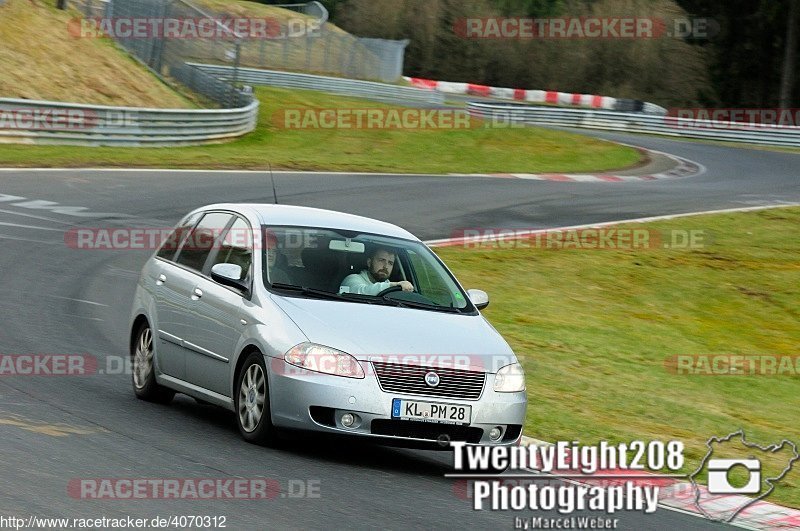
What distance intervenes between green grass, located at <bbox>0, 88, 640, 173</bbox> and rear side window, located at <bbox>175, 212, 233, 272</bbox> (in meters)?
16.8

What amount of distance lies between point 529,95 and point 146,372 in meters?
60.7

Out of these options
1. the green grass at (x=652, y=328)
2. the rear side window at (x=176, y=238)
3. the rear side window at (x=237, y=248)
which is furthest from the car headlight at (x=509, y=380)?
the rear side window at (x=176, y=238)

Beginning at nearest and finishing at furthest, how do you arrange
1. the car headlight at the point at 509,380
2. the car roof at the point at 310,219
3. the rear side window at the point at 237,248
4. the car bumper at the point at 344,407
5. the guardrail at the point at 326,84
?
the car bumper at the point at 344,407, the car headlight at the point at 509,380, the rear side window at the point at 237,248, the car roof at the point at 310,219, the guardrail at the point at 326,84

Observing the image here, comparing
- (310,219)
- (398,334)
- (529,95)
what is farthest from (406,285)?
(529,95)

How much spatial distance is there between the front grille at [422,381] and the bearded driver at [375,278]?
1021 mm

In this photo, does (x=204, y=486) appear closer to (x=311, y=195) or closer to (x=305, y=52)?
(x=311, y=195)

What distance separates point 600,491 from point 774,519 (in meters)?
1.02

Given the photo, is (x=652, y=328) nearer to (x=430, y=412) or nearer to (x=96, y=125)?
(x=430, y=412)

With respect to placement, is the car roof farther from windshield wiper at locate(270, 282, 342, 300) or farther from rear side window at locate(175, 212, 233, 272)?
windshield wiper at locate(270, 282, 342, 300)

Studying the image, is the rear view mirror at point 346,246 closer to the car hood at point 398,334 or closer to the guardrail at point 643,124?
the car hood at point 398,334

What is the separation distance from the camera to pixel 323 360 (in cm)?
798

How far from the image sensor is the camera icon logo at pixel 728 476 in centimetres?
862

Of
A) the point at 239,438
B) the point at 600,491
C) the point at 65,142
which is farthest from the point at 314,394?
the point at 65,142

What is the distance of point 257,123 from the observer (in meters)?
40.3
